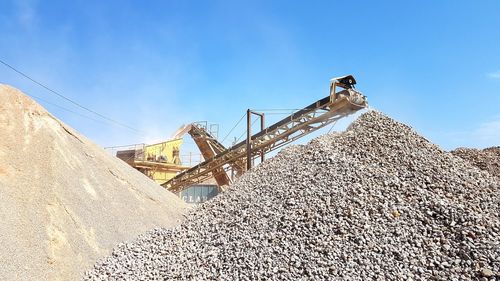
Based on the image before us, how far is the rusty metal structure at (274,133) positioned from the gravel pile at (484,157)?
3491 mm

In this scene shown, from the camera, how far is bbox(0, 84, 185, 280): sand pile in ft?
19.2

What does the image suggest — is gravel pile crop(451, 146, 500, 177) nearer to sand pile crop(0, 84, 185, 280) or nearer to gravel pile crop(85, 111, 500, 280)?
gravel pile crop(85, 111, 500, 280)

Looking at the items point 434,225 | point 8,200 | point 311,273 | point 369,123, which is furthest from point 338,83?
point 8,200

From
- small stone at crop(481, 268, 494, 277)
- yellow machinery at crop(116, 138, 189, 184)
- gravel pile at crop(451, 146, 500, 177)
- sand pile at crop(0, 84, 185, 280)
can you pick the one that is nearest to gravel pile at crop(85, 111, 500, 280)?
small stone at crop(481, 268, 494, 277)

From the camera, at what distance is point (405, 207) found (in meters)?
6.41

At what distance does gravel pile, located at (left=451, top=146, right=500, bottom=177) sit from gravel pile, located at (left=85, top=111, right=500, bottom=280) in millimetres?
2997

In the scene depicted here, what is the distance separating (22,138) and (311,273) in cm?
576

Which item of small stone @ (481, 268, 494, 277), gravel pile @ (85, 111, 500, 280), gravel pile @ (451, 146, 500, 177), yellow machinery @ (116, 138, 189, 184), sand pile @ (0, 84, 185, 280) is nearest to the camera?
small stone @ (481, 268, 494, 277)

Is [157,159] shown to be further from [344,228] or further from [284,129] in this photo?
[344,228]

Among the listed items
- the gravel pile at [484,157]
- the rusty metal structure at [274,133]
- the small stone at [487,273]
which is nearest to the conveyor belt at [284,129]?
the rusty metal structure at [274,133]

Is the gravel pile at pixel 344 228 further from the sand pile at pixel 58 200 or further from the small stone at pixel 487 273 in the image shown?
the sand pile at pixel 58 200

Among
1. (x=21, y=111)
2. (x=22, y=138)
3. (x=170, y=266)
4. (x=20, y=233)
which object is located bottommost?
(x=170, y=266)

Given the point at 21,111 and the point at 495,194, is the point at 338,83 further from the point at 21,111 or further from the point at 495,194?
the point at 21,111

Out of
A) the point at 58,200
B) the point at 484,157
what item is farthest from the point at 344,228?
the point at 484,157
